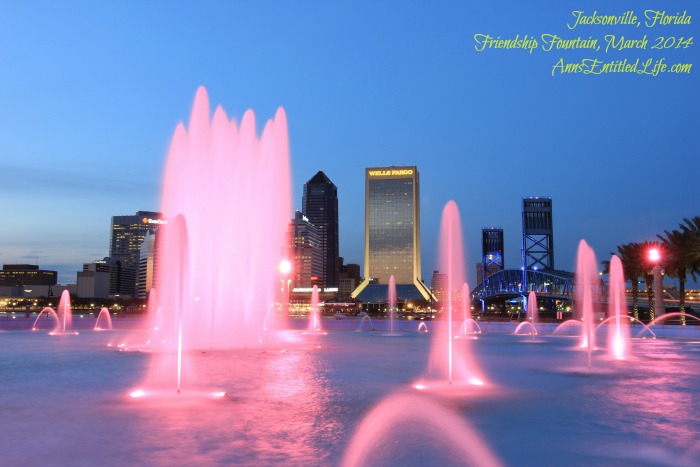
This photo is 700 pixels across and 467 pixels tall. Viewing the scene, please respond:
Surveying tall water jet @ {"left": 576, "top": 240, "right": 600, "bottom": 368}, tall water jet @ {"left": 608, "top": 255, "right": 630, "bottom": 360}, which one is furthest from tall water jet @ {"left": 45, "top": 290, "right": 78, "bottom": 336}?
tall water jet @ {"left": 608, "top": 255, "right": 630, "bottom": 360}

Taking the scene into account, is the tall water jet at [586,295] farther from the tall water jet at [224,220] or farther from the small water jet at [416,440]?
the tall water jet at [224,220]

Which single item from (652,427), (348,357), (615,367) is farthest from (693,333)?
(652,427)

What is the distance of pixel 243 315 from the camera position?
1192 inches

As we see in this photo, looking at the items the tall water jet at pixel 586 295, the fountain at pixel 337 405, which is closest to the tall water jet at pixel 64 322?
the fountain at pixel 337 405

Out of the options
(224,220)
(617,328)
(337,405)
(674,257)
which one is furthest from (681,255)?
(337,405)

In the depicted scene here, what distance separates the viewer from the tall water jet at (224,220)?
29516 millimetres

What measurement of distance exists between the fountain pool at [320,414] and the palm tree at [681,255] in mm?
33343

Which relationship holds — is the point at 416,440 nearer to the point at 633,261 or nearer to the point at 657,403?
the point at 657,403

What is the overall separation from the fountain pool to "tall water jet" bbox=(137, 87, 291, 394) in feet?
28.8

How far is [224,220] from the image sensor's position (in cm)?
3008

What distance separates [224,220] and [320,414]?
19.9 meters

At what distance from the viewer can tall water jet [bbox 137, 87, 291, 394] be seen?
29.5 meters

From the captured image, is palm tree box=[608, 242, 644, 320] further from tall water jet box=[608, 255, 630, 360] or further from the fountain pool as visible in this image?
the fountain pool

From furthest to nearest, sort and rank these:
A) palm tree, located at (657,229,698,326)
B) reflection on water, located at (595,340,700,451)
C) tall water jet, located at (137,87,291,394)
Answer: palm tree, located at (657,229,698,326), tall water jet, located at (137,87,291,394), reflection on water, located at (595,340,700,451)
